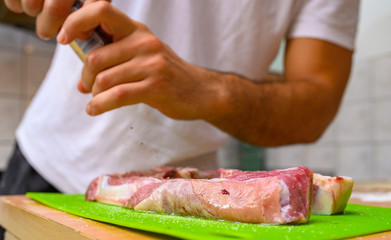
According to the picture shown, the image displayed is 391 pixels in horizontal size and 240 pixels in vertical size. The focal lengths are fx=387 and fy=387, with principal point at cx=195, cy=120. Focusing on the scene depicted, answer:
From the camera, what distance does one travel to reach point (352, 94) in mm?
3018

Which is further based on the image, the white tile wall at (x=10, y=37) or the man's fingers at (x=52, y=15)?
the white tile wall at (x=10, y=37)

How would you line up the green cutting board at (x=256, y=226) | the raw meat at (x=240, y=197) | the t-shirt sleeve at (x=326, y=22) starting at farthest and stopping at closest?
the t-shirt sleeve at (x=326, y=22)
the raw meat at (x=240, y=197)
the green cutting board at (x=256, y=226)

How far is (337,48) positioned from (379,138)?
1.72 metres

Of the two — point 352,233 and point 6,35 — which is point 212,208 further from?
point 6,35

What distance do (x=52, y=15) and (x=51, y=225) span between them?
19.1 inches

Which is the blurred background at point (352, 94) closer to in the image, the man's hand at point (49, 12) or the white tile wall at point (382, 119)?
the white tile wall at point (382, 119)

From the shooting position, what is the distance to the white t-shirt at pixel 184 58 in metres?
1.12

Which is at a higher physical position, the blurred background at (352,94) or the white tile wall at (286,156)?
the blurred background at (352,94)

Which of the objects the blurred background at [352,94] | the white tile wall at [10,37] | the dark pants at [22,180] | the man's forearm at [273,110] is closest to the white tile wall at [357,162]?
the blurred background at [352,94]

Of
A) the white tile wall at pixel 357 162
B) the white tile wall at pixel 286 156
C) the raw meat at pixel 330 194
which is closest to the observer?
the raw meat at pixel 330 194

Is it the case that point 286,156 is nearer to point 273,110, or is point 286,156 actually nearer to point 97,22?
point 273,110

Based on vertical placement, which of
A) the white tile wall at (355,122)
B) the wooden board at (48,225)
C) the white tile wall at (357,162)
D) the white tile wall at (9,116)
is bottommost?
the white tile wall at (9,116)

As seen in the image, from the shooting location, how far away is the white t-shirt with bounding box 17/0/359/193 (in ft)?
3.68

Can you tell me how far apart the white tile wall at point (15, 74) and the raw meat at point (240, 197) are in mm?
2591
